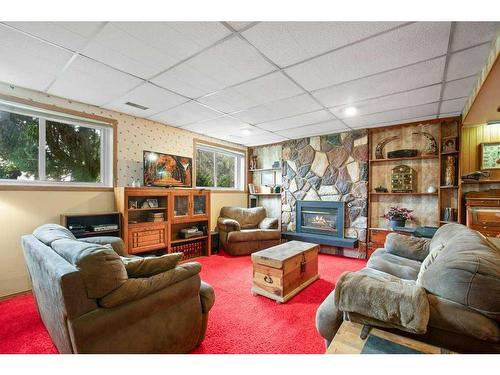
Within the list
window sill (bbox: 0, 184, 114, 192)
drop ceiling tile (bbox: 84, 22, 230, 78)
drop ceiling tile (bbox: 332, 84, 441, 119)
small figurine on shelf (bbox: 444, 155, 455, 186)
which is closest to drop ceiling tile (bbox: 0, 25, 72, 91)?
drop ceiling tile (bbox: 84, 22, 230, 78)

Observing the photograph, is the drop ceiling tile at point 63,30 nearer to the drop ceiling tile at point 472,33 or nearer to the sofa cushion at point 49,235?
the sofa cushion at point 49,235

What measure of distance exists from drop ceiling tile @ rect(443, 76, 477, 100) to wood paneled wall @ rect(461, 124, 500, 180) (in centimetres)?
112

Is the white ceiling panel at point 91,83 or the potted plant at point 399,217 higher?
the white ceiling panel at point 91,83

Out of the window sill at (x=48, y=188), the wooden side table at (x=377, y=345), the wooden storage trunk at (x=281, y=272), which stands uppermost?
the window sill at (x=48, y=188)

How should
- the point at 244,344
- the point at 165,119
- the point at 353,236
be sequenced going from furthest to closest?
1. the point at 353,236
2. the point at 165,119
3. the point at 244,344

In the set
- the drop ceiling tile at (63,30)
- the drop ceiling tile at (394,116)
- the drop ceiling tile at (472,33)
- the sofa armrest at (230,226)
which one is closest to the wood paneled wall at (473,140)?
the drop ceiling tile at (394,116)

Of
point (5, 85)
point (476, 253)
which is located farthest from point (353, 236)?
point (5, 85)

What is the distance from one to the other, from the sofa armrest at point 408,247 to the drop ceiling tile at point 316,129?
2.13 meters

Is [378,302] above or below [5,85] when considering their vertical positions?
below

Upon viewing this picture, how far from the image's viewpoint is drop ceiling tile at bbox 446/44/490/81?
6.33 feet

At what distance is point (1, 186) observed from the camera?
259 cm

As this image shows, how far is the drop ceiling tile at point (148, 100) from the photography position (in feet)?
9.05

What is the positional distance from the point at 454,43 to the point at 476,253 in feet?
5.42
